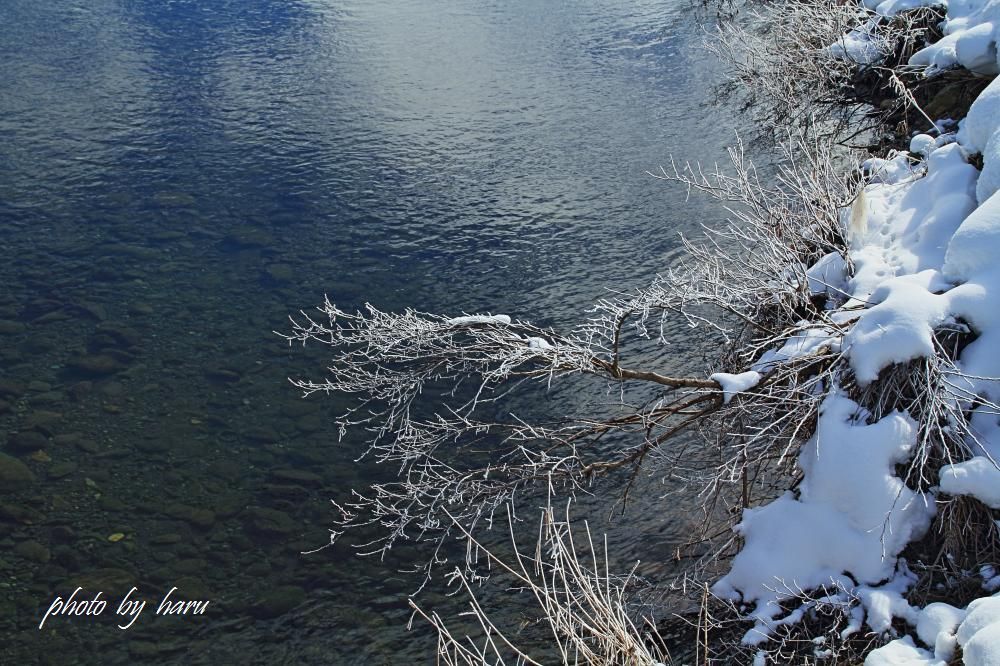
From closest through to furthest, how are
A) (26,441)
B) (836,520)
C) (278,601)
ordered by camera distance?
1. (836,520)
2. (278,601)
3. (26,441)

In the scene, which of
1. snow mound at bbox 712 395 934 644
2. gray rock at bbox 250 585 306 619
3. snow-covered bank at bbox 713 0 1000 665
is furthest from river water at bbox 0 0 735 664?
snow-covered bank at bbox 713 0 1000 665

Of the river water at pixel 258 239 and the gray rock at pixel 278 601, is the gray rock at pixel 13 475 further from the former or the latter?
the gray rock at pixel 278 601

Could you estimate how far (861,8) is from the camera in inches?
502

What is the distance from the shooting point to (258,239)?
12.2 m

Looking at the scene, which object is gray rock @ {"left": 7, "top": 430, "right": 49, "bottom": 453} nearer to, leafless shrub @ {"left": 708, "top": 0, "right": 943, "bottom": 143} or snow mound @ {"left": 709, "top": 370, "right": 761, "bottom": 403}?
snow mound @ {"left": 709, "top": 370, "right": 761, "bottom": 403}

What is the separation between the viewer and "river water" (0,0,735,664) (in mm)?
7711

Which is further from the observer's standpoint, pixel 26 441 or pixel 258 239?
pixel 258 239

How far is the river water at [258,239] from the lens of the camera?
25.3 feet

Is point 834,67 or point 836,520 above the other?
point 834,67

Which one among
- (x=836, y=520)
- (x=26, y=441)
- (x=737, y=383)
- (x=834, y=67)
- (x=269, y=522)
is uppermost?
(x=834, y=67)

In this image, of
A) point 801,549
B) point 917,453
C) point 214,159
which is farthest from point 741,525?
point 214,159

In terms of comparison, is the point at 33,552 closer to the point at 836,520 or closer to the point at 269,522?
the point at 269,522

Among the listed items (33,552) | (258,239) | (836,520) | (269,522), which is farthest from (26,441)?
(836,520)

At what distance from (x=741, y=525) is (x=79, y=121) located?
12.1m
